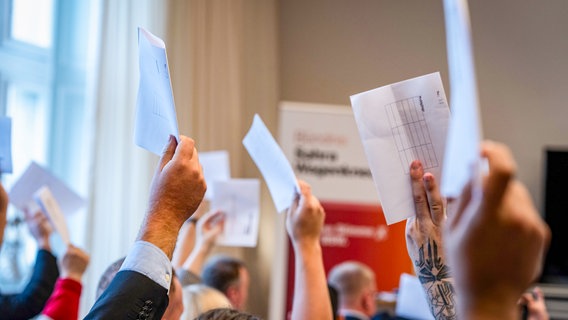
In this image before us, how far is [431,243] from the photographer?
1.26m

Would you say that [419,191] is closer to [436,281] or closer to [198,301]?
[436,281]

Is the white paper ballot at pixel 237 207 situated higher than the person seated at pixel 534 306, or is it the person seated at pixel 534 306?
the white paper ballot at pixel 237 207

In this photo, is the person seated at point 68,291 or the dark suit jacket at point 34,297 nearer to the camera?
the person seated at point 68,291

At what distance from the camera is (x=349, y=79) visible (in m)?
5.66

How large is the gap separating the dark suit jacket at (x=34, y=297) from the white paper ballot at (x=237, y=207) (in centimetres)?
69

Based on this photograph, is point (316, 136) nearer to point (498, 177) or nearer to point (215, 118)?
point (215, 118)

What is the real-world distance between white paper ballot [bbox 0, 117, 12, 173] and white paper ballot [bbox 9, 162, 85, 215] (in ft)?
3.07

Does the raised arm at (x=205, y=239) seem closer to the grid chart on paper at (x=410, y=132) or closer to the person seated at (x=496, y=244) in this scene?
the grid chart on paper at (x=410, y=132)

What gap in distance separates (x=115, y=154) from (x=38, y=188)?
Result: 152cm

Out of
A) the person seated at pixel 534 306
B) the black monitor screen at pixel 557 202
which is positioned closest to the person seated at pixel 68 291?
the person seated at pixel 534 306

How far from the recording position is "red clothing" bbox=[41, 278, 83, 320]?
74.7 inches

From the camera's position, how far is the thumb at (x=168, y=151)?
42.3 inches

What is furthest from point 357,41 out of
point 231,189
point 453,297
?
point 453,297

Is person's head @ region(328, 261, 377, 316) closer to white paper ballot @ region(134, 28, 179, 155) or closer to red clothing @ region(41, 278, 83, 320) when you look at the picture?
red clothing @ region(41, 278, 83, 320)
